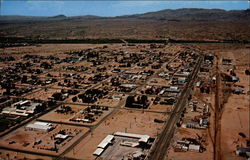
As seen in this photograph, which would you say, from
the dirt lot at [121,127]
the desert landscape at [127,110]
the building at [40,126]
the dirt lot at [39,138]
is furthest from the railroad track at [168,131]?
the building at [40,126]

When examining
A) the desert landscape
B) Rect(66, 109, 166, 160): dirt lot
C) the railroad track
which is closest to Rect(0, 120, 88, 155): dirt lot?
the desert landscape

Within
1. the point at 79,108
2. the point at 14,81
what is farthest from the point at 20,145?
the point at 14,81

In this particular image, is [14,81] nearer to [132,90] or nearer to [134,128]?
[132,90]

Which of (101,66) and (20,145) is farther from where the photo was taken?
(101,66)

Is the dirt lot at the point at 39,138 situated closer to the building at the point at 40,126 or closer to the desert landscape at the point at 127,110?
the desert landscape at the point at 127,110

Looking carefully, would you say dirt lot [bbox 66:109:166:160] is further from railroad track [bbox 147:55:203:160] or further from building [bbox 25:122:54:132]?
building [bbox 25:122:54:132]

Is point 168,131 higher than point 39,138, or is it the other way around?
point 168,131

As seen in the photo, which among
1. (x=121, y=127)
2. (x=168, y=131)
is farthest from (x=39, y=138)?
(x=168, y=131)

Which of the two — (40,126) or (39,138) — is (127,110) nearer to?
(40,126)

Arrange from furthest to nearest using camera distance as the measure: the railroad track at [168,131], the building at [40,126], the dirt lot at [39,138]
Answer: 1. the building at [40,126]
2. the dirt lot at [39,138]
3. the railroad track at [168,131]

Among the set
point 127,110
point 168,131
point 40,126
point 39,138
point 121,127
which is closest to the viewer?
point 39,138

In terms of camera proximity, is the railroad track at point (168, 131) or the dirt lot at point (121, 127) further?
the dirt lot at point (121, 127)
